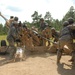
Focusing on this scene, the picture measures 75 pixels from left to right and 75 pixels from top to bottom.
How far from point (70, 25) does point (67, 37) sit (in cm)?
49

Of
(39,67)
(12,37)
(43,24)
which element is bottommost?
(39,67)

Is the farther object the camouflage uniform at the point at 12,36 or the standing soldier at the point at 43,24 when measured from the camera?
the standing soldier at the point at 43,24

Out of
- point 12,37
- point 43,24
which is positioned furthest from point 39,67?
point 43,24

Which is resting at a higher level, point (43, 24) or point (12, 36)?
point (43, 24)

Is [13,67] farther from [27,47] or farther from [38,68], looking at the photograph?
[27,47]

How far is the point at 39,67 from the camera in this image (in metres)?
9.95

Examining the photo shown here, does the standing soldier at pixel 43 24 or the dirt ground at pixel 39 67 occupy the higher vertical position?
the standing soldier at pixel 43 24

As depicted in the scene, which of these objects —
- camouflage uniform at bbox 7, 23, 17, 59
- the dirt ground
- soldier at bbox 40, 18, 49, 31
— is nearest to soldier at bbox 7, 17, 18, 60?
camouflage uniform at bbox 7, 23, 17, 59

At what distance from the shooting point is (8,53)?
13414 millimetres

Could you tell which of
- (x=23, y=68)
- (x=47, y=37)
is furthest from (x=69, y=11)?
(x=23, y=68)

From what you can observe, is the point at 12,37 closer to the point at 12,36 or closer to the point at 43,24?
the point at 12,36

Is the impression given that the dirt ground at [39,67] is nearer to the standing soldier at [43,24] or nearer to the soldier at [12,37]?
the soldier at [12,37]

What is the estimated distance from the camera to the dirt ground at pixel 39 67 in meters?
9.29

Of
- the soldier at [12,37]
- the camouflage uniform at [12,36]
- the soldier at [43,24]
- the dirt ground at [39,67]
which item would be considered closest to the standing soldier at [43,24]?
the soldier at [43,24]
